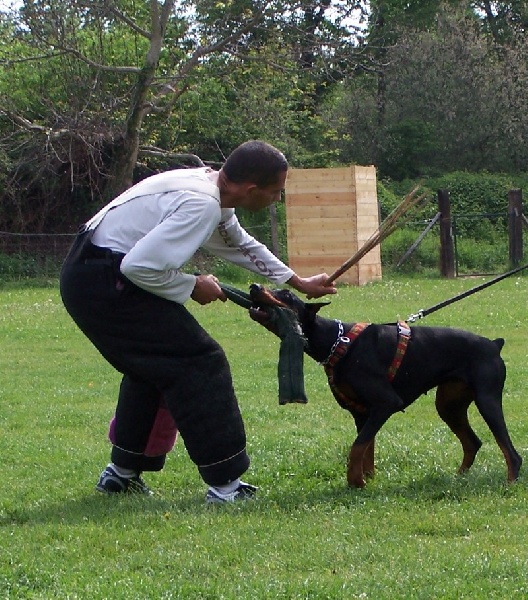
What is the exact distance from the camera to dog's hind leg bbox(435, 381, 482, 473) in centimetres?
625

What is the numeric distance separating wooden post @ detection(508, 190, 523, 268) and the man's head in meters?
18.5

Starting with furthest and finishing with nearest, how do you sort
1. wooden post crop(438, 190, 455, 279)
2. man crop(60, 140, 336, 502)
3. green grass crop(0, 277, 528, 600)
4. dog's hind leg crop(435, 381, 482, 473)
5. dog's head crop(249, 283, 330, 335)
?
wooden post crop(438, 190, 455, 279), dog's hind leg crop(435, 381, 482, 473), dog's head crop(249, 283, 330, 335), man crop(60, 140, 336, 502), green grass crop(0, 277, 528, 600)

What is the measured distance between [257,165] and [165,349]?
3.46 ft

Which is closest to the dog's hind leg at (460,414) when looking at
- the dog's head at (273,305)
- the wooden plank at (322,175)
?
the dog's head at (273,305)

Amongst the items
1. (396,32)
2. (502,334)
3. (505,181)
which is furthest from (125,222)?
(396,32)

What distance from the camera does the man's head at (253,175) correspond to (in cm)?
541

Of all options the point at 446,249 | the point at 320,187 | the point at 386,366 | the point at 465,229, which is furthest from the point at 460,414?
the point at 465,229

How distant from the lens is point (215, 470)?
5.54 metres

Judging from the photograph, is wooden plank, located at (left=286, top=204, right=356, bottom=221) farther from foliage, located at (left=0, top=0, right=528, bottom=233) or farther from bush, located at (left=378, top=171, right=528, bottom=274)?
foliage, located at (left=0, top=0, right=528, bottom=233)

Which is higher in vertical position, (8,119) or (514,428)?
(8,119)

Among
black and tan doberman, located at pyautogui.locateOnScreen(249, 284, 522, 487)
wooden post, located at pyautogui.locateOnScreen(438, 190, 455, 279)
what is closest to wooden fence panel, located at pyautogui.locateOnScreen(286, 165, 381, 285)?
wooden post, located at pyautogui.locateOnScreen(438, 190, 455, 279)

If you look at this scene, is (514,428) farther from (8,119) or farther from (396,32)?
(396,32)

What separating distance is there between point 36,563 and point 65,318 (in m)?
12.4

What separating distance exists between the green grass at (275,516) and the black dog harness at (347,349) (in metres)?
0.58
